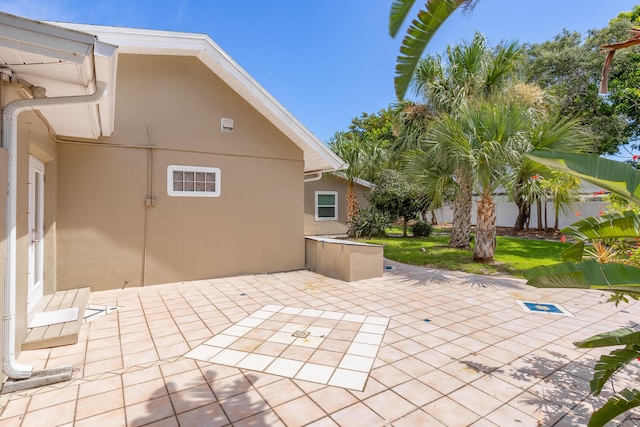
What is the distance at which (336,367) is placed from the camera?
3697 mm

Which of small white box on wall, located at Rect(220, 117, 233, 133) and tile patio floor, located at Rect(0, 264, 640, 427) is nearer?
tile patio floor, located at Rect(0, 264, 640, 427)

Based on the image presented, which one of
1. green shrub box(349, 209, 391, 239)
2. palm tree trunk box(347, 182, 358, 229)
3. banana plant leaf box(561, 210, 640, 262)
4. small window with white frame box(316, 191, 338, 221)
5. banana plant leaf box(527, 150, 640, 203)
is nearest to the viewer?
banana plant leaf box(527, 150, 640, 203)

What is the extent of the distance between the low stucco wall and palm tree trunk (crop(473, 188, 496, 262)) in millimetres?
3578

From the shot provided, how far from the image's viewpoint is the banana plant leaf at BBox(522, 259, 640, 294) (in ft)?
6.13

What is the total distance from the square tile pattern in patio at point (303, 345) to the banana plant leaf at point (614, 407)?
1.89 meters

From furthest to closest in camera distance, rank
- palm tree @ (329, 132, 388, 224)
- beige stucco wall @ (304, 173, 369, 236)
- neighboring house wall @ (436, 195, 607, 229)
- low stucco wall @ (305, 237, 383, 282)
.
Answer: palm tree @ (329, 132, 388, 224), beige stucco wall @ (304, 173, 369, 236), neighboring house wall @ (436, 195, 607, 229), low stucco wall @ (305, 237, 383, 282)

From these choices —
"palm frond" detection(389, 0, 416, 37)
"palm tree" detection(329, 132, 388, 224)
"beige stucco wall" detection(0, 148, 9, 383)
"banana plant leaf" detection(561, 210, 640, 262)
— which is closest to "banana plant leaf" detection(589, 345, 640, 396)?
"banana plant leaf" detection(561, 210, 640, 262)

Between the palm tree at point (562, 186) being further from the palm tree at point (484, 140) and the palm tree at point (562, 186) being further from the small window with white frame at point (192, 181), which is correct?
the small window with white frame at point (192, 181)

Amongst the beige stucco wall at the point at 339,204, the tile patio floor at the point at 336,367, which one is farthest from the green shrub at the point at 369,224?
the tile patio floor at the point at 336,367

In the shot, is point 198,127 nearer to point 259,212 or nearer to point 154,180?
point 154,180

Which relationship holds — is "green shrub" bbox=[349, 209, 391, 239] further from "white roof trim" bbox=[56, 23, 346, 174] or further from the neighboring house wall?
"white roof trim" bbox=[56, 23, 346, 174]

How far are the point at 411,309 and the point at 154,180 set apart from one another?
6195mm

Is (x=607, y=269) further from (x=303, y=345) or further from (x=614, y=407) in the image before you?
(x=303, y=345)

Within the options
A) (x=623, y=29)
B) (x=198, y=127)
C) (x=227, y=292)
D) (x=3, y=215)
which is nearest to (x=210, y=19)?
(x=198, y=127)
